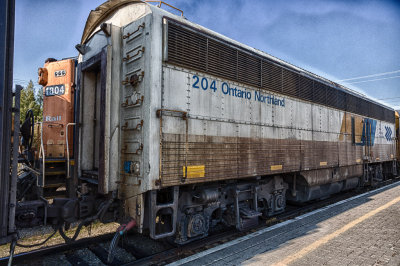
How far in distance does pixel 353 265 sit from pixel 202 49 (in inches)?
175

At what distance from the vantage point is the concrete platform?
13.4 feet

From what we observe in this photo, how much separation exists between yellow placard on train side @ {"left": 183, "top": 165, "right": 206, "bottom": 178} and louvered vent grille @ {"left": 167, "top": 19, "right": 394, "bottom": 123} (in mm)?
1799

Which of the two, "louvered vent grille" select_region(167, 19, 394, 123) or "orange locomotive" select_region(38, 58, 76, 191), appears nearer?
"louvered vent grille" select_region(167, 19, 394, 123)

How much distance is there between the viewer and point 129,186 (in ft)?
14.0

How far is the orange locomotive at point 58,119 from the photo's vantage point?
22.7 ft

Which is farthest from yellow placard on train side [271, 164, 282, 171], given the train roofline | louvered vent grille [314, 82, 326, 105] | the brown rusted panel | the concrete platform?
louvered vent grille [314, 82, 326, 105]

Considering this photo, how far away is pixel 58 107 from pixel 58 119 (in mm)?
349

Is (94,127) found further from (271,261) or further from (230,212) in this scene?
(271,261)

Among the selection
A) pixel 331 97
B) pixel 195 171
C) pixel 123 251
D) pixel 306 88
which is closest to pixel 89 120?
pixel 195 171

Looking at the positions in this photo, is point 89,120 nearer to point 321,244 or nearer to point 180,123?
point 180,123

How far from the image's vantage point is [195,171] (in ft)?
14.7

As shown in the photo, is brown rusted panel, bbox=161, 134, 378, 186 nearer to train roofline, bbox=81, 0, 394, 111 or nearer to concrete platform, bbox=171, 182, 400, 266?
concrete platform, bbox=171, 182, 400, 266

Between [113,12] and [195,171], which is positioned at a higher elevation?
[113,12]

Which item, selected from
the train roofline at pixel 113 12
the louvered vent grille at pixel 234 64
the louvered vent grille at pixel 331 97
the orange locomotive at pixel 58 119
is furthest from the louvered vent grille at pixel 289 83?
the orange locomotive at pixel 58 119
